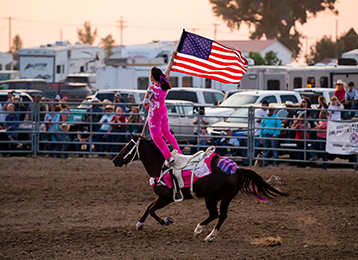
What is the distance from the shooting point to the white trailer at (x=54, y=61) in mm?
35250

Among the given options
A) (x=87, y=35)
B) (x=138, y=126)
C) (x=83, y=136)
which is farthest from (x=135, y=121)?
(x=87, y=35)

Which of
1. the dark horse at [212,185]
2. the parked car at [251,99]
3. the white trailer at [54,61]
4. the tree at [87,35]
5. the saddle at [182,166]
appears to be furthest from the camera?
the tree at [87,35]

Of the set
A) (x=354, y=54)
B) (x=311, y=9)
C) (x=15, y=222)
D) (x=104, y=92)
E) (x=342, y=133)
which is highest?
(x=311, y=9)

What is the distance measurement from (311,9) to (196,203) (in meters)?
58.5

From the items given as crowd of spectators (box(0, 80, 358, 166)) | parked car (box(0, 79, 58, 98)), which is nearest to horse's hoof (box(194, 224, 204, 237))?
crowd of spectators (box(0, 80, 358, 166))

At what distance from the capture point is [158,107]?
23.7 feet

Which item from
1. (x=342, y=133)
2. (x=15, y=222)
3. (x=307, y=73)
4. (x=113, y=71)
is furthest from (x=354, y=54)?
(x=15, y=222)

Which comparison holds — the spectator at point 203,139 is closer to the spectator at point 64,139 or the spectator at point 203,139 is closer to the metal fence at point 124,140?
the metal fence at point 124,140

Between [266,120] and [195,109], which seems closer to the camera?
[266,120]

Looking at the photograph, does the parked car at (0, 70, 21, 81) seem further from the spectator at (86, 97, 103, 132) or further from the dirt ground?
the dirt ground

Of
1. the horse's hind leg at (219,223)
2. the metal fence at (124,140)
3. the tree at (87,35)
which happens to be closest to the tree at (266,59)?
the metal fence at (124,140)

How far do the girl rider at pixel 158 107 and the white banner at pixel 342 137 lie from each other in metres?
7.27

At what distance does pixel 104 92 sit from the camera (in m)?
20.3

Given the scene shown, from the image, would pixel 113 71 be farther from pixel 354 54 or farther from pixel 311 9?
pixel 311 9
